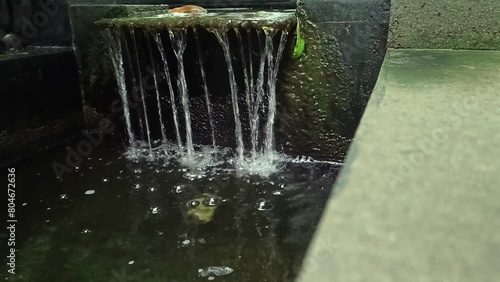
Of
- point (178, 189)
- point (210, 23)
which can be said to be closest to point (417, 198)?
point (178, 189)

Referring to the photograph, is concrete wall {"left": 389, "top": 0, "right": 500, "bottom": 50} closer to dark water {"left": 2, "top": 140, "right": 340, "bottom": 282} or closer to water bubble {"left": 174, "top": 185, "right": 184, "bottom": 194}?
dark water {"left": 2, "top": 140, "right": 340, "bottom": 282}

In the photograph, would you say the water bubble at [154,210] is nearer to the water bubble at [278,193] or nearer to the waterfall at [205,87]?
the water bubble at [278,193]

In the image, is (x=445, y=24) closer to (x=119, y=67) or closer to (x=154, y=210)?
(x=154, y=210)

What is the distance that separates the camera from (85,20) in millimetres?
4316

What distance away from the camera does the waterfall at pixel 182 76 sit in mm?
3618

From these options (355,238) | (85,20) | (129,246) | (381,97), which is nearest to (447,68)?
(381,97)

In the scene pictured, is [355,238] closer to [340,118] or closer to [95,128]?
[340,118]

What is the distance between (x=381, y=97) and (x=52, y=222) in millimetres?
2249

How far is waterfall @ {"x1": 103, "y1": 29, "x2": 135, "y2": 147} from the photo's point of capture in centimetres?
391

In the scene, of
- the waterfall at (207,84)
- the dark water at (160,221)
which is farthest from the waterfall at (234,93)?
the dark water at (160,221)

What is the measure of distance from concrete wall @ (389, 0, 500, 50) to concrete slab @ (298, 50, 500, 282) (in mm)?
1297

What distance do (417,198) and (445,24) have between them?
2.23 meters
